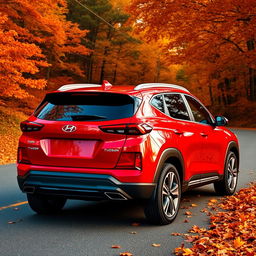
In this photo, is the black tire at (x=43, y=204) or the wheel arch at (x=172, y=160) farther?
the black tire at (x=43, y=204)

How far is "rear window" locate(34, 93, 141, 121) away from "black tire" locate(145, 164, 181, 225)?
99cm

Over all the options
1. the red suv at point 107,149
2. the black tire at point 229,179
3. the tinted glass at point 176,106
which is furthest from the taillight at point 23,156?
the black tire at point 229,179

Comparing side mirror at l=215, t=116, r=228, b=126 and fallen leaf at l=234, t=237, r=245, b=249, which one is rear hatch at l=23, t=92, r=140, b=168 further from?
side mirror at l=215, t=116, r=228, b=126

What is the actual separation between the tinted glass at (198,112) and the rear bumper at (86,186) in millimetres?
2352

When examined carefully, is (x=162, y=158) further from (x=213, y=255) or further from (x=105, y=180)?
(x=213, y=255)

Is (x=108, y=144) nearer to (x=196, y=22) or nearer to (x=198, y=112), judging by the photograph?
(x=198, y=112)

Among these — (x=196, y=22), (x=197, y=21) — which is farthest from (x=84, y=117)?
(x=196, y=22)

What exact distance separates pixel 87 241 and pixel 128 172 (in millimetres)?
955

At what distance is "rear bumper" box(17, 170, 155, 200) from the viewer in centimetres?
579

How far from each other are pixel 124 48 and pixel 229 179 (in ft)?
141

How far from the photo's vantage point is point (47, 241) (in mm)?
5539

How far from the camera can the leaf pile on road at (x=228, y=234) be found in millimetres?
5000

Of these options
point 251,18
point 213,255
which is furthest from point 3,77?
point 213,255

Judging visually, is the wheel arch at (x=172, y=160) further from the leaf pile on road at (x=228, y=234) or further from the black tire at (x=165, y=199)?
the leaf pile on road at (x=228, y=234)
